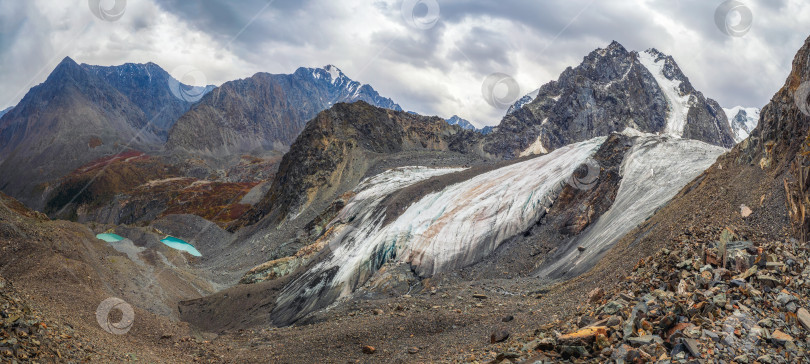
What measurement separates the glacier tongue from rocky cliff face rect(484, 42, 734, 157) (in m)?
113

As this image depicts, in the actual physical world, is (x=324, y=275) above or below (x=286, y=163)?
below

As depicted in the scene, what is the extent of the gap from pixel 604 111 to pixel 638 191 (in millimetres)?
130914

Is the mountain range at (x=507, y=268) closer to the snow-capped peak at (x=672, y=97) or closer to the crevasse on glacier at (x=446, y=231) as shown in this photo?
the crevasse on glacier at (x=446, y=231)

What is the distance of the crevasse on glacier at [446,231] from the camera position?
30.0 metres

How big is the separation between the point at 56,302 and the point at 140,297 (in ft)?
45.7

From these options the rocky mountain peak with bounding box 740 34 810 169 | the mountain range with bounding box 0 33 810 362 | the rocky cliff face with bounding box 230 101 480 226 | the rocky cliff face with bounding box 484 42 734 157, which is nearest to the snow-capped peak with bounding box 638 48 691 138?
the rocky cliff face with bounding box 484 42 734 157

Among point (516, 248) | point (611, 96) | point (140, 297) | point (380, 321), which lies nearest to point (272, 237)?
point (140, 297)

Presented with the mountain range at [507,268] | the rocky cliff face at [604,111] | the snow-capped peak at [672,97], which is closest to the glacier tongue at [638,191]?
the mountain range at [507,268]

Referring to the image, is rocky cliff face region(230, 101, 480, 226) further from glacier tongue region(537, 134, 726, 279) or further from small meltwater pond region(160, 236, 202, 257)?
glacier tongue region(537, 134, 726, 279)

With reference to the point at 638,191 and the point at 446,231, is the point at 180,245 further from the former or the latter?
the point at 638,191

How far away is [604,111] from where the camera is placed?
147250 mm

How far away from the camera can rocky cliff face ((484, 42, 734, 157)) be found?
146 meters

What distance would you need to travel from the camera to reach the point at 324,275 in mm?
32531

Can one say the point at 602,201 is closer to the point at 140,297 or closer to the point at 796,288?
the point at 796,288
